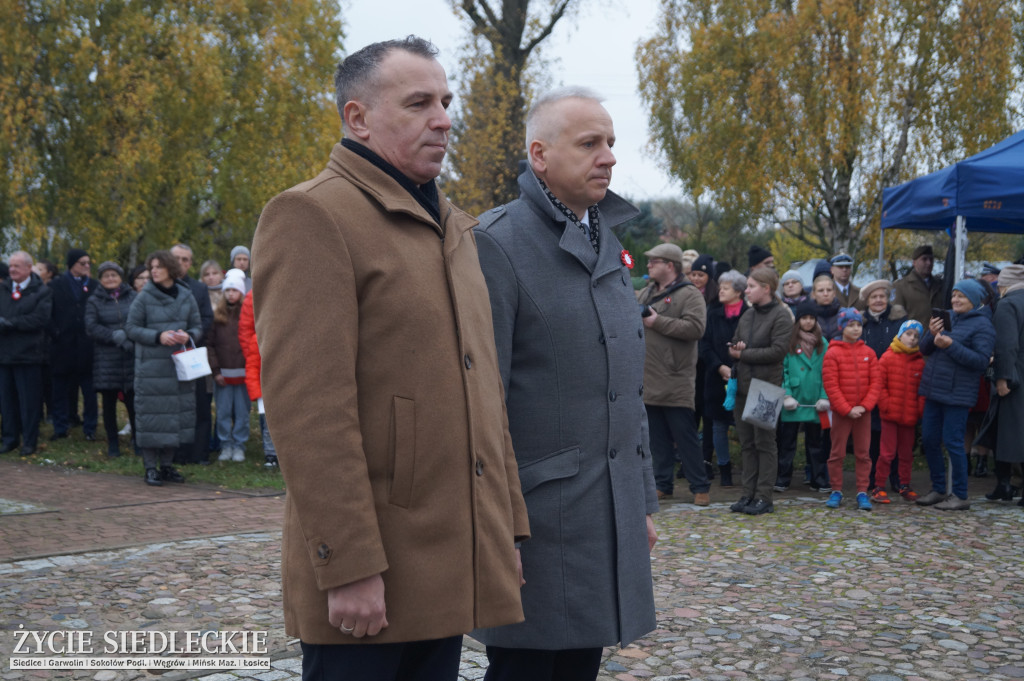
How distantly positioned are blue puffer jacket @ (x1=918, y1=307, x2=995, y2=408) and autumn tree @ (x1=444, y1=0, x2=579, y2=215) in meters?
17.4

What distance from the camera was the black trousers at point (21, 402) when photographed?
11688 millimetres

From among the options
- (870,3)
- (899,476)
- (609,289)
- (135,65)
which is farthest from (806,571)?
(870,3)

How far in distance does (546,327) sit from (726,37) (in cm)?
2395

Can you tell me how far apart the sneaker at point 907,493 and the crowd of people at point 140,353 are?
648 centimetres

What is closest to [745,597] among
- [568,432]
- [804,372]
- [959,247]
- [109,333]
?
[568,432]

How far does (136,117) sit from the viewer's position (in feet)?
60.1

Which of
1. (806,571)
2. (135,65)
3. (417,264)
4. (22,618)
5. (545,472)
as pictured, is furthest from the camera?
(135,65)

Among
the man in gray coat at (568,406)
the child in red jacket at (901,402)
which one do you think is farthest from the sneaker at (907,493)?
the man in gray coat at (568,406)

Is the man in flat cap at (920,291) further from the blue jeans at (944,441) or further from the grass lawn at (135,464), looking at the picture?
the grass lawn at (135,464)

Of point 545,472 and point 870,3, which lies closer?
point 545,472

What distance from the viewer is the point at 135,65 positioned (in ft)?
61.1

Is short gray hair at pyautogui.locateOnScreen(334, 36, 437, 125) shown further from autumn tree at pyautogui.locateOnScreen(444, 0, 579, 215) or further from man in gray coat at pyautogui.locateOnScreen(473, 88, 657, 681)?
autumn tree at pyautogui.locateOnScreen(444, 0, 579, 215)

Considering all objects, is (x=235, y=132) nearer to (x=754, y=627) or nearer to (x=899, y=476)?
(x=899, y=476)

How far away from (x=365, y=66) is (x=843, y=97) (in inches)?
848
